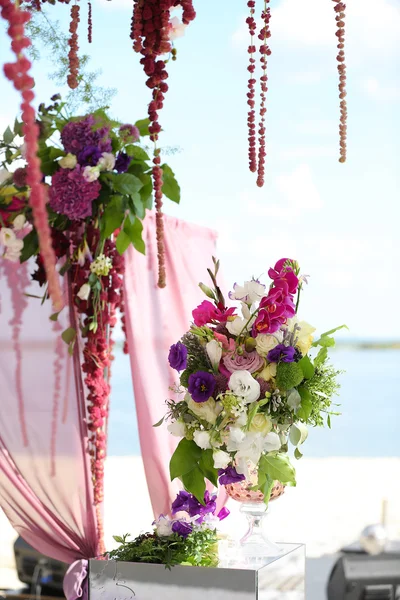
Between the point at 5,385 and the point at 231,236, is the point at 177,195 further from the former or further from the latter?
the point at 231,236

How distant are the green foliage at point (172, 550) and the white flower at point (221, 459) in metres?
0.17

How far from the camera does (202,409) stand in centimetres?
182

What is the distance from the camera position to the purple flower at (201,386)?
179cm

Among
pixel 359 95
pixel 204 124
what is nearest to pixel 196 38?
pixel 204 124

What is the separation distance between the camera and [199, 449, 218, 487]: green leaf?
1852 mm

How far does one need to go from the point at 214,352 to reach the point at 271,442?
228mm

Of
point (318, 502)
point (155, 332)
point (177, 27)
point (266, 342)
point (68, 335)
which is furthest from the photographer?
point (318, 502)

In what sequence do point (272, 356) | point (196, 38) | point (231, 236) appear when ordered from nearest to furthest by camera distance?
1. point (272, 356)
2. point (196, 38)
3. point (231, 236)

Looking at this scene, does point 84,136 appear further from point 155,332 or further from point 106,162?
point 155,332

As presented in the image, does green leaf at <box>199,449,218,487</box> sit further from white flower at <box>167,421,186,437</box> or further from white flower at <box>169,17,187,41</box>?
white flower at <box>169,17,187,41</box>

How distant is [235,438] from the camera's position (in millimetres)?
1741

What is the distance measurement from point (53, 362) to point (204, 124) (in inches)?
218

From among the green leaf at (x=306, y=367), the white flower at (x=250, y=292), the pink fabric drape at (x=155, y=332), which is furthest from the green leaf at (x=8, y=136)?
the green leaf at (x=306, y=367)

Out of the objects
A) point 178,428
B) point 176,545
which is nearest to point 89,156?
point 178,428
